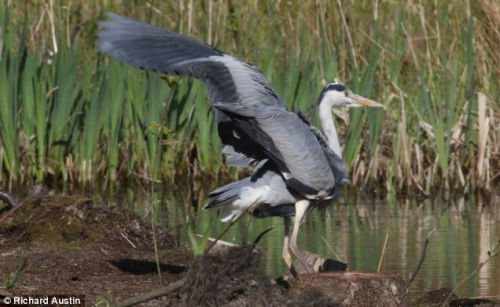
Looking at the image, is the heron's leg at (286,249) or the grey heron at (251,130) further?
the heron's leg at (286,249)

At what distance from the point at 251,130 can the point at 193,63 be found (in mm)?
426

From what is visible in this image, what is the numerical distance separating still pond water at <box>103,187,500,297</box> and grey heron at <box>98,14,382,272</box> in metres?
0.27

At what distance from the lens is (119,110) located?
902cm

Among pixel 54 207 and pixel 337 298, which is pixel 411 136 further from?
pixel 337 298

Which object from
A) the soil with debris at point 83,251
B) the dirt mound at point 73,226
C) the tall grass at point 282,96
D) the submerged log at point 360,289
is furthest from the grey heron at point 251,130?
the tall grass at point 282,96

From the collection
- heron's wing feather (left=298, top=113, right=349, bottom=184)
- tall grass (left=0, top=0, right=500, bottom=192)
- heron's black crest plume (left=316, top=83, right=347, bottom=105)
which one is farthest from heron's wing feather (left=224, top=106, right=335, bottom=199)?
tall grass (left=0, top=0, right=500, bottom=192)

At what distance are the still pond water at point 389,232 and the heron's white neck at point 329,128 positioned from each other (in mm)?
627

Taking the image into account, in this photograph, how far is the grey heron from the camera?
16.8ft

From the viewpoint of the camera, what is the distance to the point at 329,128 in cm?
608

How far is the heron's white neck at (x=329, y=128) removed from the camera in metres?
6.01

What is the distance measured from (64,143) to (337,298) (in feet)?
15.6

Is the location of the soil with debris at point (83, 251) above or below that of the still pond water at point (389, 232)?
above

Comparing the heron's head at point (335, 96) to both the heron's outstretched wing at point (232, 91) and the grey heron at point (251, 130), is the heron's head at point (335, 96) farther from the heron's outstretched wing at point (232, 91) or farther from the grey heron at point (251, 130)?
the heron's outstretched wing at point (232, 91)
